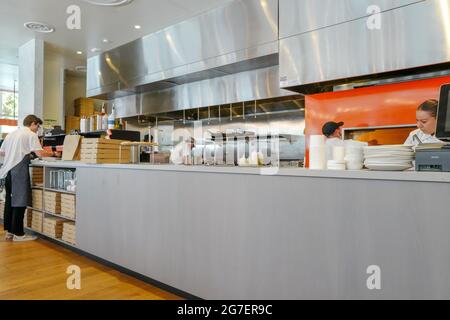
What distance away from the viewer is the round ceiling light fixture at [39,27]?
5.12 m

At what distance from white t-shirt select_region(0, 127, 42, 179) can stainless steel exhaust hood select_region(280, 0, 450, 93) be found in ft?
9.75

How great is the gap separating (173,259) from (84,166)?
1.46 meters

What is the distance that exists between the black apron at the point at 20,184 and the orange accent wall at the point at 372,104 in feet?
10.9

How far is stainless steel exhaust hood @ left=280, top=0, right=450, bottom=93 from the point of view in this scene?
8.57 feet

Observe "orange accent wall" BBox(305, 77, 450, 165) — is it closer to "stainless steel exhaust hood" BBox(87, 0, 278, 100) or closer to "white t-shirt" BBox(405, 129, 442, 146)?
"white t-shirt" BBox(405, 129, 442, 146)

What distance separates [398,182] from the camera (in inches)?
54.1

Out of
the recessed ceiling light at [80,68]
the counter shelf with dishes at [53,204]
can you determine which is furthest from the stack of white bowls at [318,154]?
the recessed ceiling light at [80,68]

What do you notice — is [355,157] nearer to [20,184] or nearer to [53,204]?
[53,204]

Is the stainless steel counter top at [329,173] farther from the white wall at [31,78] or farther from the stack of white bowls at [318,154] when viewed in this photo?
the white wall at [31,78]

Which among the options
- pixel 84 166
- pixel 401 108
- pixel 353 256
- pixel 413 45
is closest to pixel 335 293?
pixel 353 256

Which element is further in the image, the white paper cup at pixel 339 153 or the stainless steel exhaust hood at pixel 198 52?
the stainless steel exhaust hood at pixel 198 52

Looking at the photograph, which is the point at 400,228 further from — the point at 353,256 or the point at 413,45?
the point at 413,45
